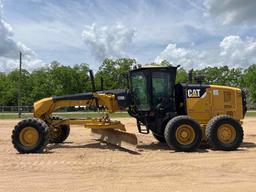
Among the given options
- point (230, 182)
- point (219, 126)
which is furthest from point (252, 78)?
point (230, 182)

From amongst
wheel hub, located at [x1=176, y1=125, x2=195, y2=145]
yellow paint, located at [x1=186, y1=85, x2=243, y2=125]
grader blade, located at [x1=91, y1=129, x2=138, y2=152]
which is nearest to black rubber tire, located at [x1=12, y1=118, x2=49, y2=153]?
grader blade, located at [x1=91, y1=129, x2=138, y2=152]

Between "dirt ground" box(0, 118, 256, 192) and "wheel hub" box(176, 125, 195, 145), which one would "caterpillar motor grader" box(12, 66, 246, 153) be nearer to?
"wheel hub" box(176, 125, 195, 145)

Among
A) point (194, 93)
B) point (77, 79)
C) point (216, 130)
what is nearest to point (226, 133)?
point (216, 130)

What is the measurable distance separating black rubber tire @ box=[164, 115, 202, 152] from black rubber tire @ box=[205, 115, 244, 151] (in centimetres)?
33

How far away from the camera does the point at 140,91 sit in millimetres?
14766

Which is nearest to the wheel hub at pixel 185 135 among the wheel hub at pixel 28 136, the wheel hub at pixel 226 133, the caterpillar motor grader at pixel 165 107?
the caterpillar motor grader at pixel 165 107

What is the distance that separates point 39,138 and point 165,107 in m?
3.93

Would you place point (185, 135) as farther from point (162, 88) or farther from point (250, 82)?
point (250, 82)

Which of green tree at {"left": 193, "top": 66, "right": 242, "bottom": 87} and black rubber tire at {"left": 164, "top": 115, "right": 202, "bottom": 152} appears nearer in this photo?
black rubber tire at {"left": 164, "top": 115, "right": 202, "bottom": 152}

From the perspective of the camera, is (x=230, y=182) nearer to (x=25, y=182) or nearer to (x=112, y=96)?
(x=25, y=182)

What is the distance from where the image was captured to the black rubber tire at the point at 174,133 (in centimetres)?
1388

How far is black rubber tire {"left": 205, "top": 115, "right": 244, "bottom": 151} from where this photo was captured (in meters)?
14.1

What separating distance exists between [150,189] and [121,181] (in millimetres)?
907

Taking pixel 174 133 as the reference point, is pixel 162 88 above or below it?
above
